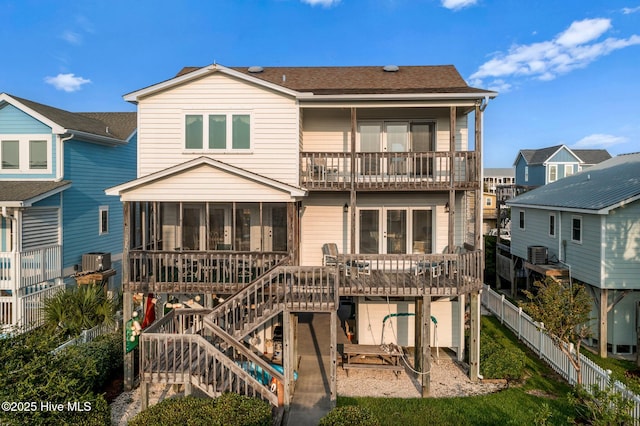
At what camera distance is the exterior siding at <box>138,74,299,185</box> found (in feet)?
42.4

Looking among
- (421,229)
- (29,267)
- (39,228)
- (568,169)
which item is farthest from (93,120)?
(568,169)

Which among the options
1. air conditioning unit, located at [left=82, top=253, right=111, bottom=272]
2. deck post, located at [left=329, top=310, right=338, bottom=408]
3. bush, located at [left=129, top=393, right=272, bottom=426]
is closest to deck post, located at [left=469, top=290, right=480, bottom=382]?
deck post, located at [left=329, top=310, right=338, bottom=408]

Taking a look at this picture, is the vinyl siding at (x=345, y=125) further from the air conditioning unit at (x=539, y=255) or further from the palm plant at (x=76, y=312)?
the palm plant at (x=76, y=312)

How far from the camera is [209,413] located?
7.65 m

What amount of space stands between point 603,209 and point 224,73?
14.8 m

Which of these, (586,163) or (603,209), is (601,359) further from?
(586,163)

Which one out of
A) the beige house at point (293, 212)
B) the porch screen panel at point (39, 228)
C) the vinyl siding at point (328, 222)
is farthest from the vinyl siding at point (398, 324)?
the porch screen panel at point (39, 228)

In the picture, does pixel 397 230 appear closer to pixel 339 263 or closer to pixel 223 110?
pixel 339 263

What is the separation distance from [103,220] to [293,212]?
518 inches

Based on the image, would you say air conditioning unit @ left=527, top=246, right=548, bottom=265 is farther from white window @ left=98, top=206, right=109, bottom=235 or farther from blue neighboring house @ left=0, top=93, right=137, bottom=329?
white window @ left=98, top=206, right=109, bottom=235

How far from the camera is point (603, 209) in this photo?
14.6 meters

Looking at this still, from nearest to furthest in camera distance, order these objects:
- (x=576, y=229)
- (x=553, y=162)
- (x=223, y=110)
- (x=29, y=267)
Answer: (x=223, y=110)
(x=29, y=267)
(x=576, y=229)
(x=553, y=162)

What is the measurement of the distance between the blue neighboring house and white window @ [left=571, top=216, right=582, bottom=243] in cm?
2032

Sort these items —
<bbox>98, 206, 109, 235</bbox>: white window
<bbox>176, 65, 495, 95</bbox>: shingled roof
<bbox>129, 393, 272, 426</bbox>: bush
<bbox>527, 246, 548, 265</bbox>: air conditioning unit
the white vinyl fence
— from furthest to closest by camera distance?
1. <bbox>98, 206, 109, 235</bbox>: white window
2. <bbox>527, 246, 548, 265</bbox>: air conditioning unit
3. <bbox>176, 65, 495, 95</bbox>: shingled roof
4. the white vinyl fence
5. <bbox>129, 393, 272, 426</bbox>: bush
